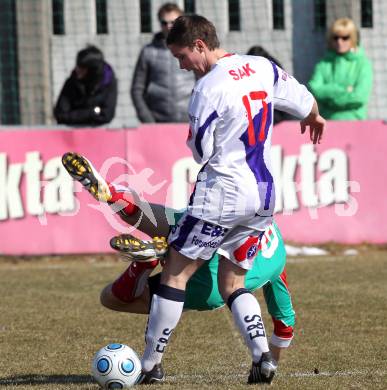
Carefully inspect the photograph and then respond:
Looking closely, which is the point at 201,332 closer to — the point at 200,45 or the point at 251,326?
the point at 251,326

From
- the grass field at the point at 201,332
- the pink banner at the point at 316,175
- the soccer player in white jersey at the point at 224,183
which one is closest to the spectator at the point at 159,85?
the pink banner at the point at 316,175

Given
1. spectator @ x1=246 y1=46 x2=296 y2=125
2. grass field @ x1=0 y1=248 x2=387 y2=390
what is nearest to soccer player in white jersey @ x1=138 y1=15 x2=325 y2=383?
grass field @ x1=0 y1=248 x2=387 y2=390

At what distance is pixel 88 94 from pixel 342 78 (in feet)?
9.43

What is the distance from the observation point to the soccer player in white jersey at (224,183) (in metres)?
6.25

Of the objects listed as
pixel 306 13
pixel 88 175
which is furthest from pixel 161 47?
pixel 88 175

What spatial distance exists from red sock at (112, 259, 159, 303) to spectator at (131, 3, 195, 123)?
6.69 m

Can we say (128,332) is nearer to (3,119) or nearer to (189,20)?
(189,20)

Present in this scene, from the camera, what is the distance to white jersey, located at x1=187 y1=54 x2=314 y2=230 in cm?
621

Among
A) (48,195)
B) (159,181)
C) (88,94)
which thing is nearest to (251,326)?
(159,181)

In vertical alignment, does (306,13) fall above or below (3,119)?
above

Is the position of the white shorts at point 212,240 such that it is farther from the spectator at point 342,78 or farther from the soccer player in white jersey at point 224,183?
the spectator at point 342,78

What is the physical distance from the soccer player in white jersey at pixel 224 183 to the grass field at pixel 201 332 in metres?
0.39

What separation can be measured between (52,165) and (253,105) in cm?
687

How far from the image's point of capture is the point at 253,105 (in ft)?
20.8
